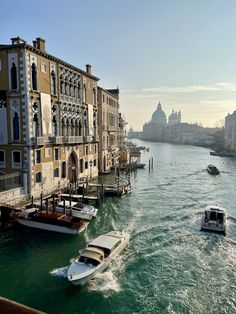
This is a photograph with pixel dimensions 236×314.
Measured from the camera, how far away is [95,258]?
54.7 feet

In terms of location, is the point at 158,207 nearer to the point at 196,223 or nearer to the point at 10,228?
the point at 196,223

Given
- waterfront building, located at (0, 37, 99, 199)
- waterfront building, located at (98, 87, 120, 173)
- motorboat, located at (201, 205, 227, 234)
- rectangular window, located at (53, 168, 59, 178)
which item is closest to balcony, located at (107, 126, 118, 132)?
waterfront building, located at (98, 87, 120, 173)

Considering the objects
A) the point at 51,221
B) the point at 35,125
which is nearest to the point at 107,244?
the point at 51,221

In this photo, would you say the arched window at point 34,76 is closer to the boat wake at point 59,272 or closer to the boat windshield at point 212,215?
the boat wake at point 59,272

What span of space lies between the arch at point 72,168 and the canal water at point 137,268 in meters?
8.19

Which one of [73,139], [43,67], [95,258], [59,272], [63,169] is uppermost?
[43,67]

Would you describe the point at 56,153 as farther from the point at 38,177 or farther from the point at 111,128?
the point at 111,128

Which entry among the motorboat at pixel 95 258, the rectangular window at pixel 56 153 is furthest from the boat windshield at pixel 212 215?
the rectangular window at pixel 56 153

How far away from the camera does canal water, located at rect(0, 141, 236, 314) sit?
14.4 m

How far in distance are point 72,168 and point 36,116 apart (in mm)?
9783

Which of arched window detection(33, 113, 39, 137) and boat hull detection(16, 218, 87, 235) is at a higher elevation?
arched window detection(33, 113, 39, 137)

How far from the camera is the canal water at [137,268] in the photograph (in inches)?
567

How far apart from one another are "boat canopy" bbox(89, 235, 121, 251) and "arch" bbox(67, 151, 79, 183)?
16.9 m

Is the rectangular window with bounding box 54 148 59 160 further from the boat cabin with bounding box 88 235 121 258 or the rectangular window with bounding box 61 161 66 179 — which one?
the boat cabin with bounding box 88 235 121 258
